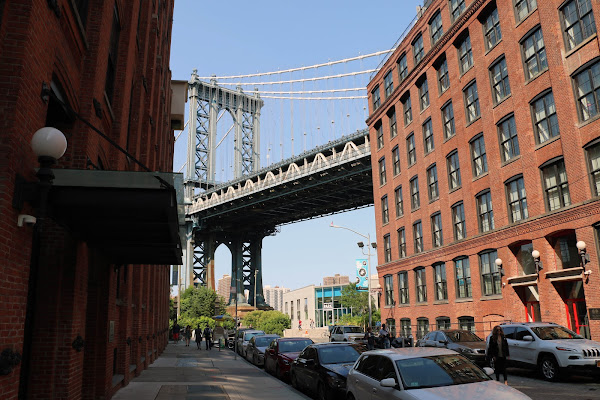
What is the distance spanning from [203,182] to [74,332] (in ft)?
280

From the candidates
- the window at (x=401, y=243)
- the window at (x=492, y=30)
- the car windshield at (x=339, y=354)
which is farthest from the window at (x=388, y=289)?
the car windshield at (x=339, y=354)

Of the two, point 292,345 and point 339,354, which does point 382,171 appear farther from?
point 339,354

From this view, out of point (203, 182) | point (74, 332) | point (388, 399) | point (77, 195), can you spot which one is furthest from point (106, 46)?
point (203, 182)

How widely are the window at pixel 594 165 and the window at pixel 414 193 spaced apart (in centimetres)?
1599

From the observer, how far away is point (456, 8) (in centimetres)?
3309

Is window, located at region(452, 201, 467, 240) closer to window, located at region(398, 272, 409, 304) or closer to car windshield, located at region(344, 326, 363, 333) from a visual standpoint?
window, located at region(398, 272, 409, 304)

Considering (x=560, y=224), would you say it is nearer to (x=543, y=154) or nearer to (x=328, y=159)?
(x=543, y=154)

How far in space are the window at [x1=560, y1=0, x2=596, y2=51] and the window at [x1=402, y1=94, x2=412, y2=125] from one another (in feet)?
53.1

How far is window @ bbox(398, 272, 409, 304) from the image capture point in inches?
1490

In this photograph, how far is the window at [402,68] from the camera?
40.0 meters

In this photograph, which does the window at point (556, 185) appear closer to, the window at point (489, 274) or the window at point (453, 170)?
the window at point (489, 274)

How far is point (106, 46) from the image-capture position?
1051 centimetres

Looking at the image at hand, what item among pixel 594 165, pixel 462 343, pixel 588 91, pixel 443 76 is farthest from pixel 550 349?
pixel 443 76

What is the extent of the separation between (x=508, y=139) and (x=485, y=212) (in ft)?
14.6
